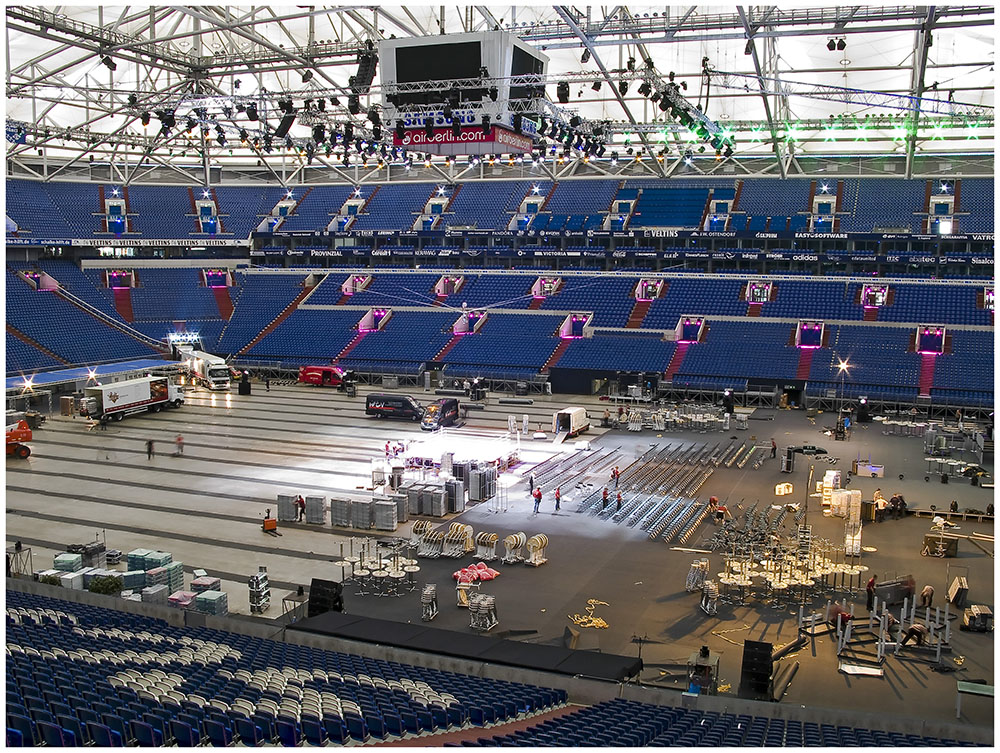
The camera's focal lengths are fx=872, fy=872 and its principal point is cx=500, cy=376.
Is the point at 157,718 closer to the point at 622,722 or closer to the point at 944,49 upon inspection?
the point at 622,722

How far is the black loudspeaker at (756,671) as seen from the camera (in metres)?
15.9

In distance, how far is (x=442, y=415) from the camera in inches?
1625

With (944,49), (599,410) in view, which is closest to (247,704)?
(599,410)

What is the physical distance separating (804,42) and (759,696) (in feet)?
113

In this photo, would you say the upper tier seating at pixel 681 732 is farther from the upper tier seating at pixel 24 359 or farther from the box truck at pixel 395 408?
the upper tier seating at pixel 24 359

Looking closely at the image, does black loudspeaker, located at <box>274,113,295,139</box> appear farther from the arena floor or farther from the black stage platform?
the black stage platform

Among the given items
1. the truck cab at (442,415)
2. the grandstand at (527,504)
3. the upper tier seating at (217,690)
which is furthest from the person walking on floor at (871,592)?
the truck cab at (442,415)

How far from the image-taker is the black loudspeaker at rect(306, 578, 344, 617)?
1956cm

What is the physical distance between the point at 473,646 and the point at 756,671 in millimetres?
5341

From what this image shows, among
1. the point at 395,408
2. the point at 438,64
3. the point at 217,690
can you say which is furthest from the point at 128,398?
the point at 217,690

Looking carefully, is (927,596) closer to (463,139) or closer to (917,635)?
(917,635)

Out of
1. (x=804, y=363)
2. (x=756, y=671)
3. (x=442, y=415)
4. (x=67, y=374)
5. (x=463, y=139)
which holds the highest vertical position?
(x=463, y=139)

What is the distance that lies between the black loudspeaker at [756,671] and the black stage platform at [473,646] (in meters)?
1.93

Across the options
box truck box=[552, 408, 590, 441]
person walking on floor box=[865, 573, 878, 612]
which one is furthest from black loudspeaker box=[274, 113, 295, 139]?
person walking on floor box=[865, 573, 878, 612]
